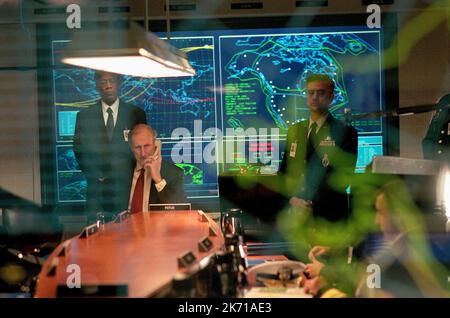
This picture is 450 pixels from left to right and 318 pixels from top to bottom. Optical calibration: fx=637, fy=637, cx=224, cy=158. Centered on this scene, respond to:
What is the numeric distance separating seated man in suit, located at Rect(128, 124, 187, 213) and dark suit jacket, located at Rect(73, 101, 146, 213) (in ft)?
2.62

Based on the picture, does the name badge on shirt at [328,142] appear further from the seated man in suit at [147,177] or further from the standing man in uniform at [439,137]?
the seated man in suit at [147,177]

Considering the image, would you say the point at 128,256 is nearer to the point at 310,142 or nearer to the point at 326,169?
the point at 326,169

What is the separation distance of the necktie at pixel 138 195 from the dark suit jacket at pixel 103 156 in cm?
83

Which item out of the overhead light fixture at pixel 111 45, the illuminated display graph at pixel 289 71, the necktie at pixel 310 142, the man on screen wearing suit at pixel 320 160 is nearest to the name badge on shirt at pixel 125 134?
the illuminated display graph at pixel 289 71

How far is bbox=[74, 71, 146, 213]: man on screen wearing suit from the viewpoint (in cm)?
516

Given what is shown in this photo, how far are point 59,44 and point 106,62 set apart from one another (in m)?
2.58

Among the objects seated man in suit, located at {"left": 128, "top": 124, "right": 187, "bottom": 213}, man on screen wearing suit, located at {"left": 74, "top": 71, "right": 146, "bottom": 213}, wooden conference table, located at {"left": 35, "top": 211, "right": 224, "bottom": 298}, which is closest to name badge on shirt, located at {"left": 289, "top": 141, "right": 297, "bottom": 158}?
seated man in suit, located at {"left": 128, "top": 124, "right": 187, "bottom": 213}

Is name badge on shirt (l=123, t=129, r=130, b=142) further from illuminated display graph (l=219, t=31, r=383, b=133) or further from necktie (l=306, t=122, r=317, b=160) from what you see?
necktie (l=306, t=122, r=317, b=160)

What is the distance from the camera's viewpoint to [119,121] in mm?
5195

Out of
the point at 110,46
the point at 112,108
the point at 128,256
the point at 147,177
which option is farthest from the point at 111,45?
the point at 112,108

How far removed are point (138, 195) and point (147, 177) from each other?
0.15 metres

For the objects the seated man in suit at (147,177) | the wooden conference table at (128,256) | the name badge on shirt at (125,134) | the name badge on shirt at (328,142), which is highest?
the name badge on shirt at (125,134)

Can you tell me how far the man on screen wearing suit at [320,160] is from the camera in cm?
402

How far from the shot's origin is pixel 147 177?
430cm
